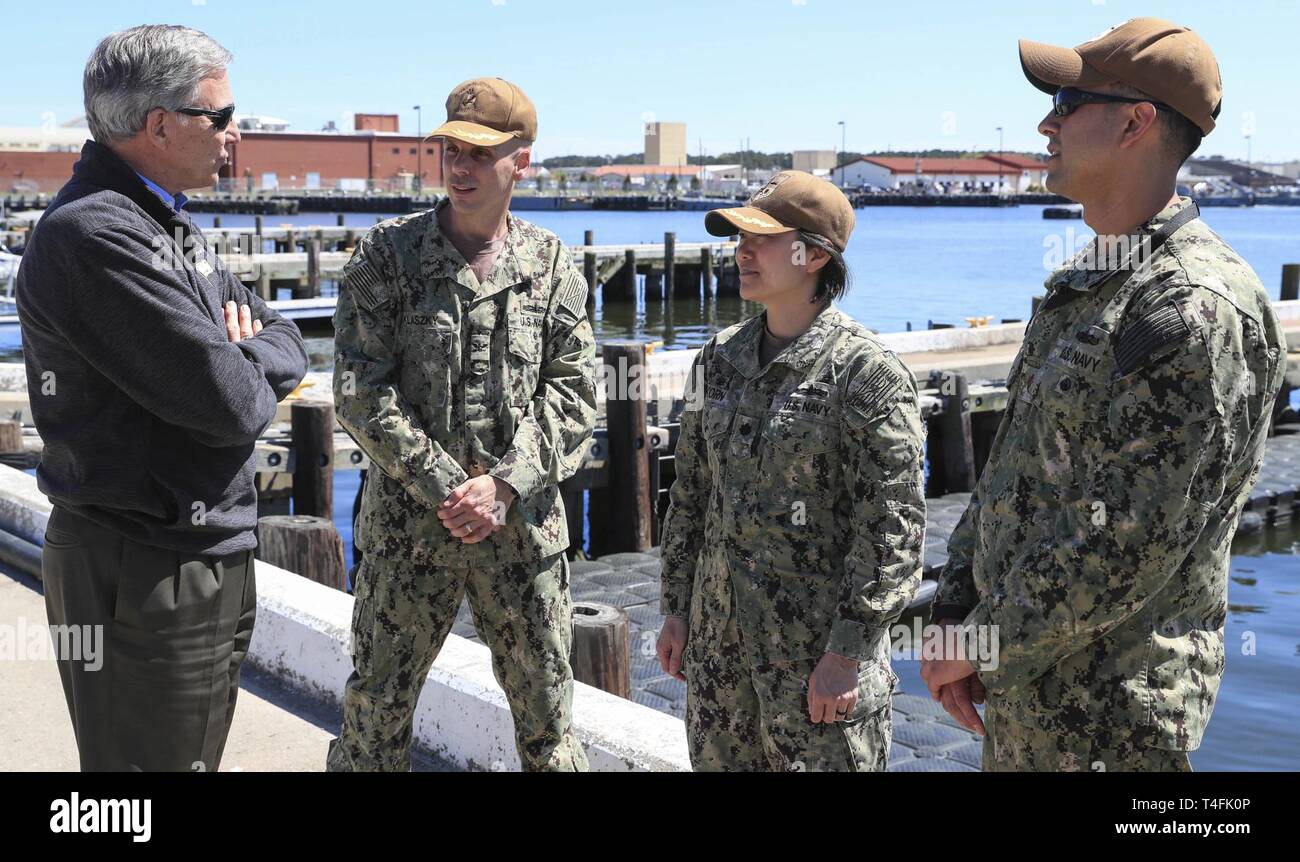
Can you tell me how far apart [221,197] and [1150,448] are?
300ft

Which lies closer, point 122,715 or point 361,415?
point 122,715

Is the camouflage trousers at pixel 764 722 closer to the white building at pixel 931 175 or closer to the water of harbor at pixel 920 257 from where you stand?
the water of harbor at pixel 920 257

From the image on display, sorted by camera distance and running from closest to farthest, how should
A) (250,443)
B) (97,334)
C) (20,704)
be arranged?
(97,334)
(250,443)
(20,704)

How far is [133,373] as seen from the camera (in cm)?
271

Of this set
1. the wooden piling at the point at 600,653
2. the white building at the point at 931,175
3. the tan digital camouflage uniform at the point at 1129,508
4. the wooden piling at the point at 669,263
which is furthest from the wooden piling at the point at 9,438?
the white building at the point at 931,175

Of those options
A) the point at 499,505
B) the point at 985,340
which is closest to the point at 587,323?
the point at 499,505

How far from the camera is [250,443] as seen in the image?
2957 millimetres

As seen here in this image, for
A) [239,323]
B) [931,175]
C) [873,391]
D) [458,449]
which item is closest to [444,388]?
[458,449]

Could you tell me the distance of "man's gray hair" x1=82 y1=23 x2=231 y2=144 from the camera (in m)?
2.80

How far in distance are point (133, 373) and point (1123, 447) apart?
1985 mm

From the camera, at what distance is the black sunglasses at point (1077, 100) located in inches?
100

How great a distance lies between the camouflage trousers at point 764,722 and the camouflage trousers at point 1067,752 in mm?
462
